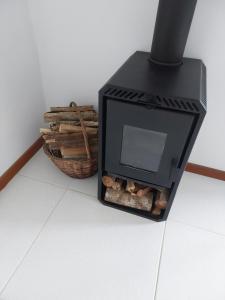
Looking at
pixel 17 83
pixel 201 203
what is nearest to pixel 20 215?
pixel 17 83

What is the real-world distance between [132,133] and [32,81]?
32.6 inches

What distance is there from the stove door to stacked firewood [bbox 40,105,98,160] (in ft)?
0.81

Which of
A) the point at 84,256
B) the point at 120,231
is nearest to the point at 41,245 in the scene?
the point at 84,256

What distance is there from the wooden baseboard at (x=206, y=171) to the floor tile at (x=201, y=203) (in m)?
0.03

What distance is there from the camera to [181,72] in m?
1.05

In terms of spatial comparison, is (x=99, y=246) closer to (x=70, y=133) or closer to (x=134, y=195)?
(x=134, y=195)

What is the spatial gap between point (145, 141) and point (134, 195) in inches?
15.2

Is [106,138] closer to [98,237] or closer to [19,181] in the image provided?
[98,237]

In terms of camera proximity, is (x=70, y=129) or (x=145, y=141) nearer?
(x=145, y=141)

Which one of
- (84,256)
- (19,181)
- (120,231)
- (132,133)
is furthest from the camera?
(19,181)

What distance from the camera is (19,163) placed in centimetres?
154

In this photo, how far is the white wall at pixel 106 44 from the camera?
3.76ft

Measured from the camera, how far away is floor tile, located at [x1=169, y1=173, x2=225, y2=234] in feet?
4.35

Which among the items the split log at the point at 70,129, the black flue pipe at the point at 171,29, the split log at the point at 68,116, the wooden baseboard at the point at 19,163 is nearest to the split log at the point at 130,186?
the split log at the point at 70,129
